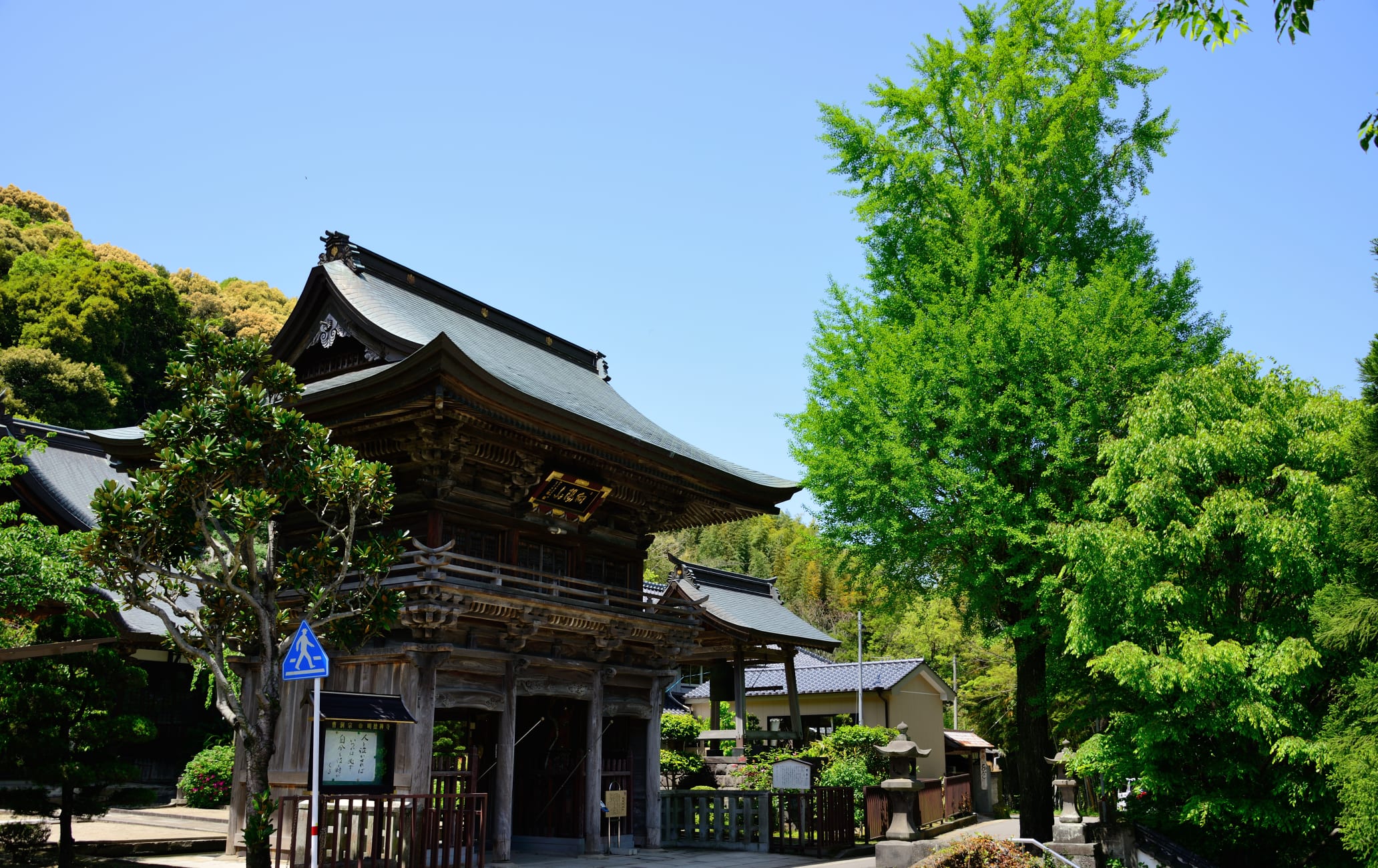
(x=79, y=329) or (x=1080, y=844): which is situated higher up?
Answer: (x=79, y=329)

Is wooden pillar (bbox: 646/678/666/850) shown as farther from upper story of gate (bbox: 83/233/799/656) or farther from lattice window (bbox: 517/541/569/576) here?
lattice window (bbox: 517/541/569/576)

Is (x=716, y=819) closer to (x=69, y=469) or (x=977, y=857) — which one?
(x=977, y=857)

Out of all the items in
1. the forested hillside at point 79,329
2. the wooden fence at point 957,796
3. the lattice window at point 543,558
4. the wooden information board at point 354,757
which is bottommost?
the wooden fence at point 957,796

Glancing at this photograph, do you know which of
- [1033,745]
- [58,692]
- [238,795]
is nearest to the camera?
[58,692]

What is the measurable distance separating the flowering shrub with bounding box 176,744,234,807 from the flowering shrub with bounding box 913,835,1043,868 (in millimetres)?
16233

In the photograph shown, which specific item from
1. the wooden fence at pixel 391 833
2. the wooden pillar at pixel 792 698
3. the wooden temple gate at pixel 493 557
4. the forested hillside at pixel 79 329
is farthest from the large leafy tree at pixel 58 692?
the forested hillside at pixel 79 329

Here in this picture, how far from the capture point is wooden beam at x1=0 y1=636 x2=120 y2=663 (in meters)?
11.5

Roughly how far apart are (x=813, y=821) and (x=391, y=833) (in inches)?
395

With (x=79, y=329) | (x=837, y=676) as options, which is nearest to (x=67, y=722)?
(x=837, y=676)

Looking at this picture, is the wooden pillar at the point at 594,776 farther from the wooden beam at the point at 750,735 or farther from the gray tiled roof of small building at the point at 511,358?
the wooden beam at the point at 750,735

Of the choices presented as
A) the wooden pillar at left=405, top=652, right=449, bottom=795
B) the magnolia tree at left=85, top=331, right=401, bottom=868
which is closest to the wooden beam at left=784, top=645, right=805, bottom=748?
the wooden pillar at left=405, top=652, right=449, bottom=795

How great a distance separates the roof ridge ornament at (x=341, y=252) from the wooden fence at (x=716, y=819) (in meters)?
12.9

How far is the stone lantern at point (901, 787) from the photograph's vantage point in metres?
16.4

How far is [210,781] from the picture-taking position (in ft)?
72.4
